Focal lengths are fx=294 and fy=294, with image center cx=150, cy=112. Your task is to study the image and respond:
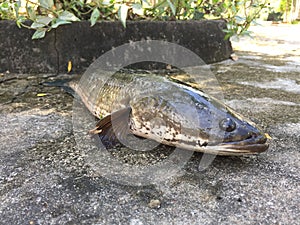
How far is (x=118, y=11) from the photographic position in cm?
260

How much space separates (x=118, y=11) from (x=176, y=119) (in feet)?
4.74

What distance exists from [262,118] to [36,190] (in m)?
1.60

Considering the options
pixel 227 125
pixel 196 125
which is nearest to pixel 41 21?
pixel 196 125

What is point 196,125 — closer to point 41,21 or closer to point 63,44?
point 41,21

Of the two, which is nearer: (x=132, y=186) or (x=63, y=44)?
(x=132, y=186)

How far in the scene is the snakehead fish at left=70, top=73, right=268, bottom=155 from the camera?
1.43 meters

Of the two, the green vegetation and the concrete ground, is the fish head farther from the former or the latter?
the green vegetation

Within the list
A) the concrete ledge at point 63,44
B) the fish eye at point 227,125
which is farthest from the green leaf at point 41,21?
the fish eye at point 227,125

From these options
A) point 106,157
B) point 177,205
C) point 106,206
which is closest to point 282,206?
point 177,205

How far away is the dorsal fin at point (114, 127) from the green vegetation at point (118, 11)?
1.12 metres

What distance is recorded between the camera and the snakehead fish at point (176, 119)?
1.43 metres

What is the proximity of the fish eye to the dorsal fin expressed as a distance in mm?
571

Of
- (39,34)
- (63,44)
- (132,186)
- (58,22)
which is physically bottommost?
(132,186)

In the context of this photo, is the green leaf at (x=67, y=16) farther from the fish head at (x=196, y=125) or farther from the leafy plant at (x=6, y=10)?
the fish head at (x=196, y=125)
